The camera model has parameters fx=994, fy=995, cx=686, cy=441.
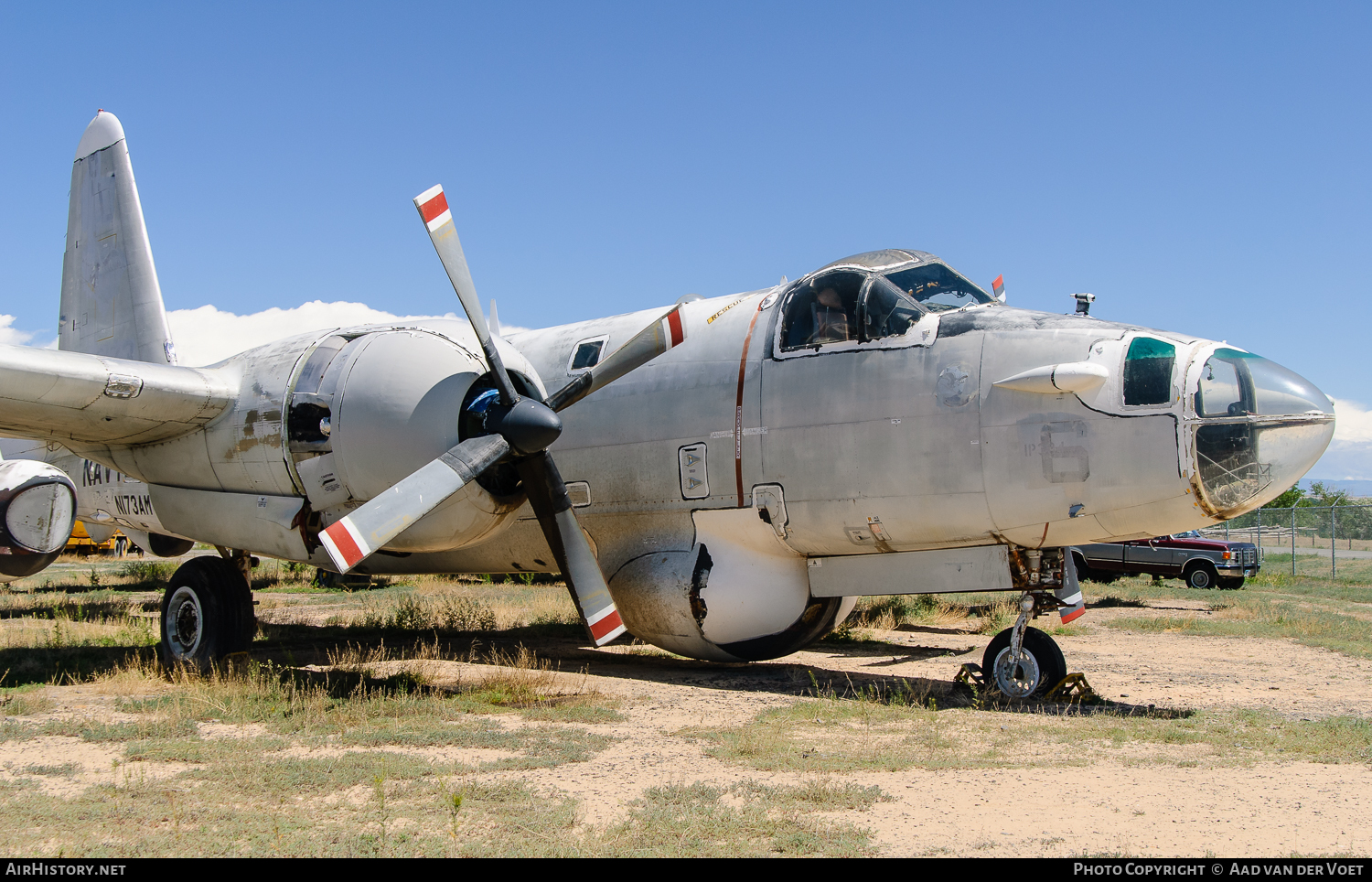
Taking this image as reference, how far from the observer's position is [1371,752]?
23.5 ft

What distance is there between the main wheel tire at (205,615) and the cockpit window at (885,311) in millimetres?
7400

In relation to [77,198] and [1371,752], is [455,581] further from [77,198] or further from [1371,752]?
[1371,752]

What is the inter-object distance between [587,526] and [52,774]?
5.69 meters

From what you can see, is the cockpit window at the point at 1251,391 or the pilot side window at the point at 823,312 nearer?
the cockpit window at the point at 1251,391

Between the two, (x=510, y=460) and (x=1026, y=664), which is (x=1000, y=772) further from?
(x=510, y=460)

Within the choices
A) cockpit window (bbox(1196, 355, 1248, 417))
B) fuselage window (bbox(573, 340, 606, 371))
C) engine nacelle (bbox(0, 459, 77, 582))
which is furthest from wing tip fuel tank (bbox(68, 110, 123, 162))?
cockpit window (bbox(1196, 355, 1248, 417))

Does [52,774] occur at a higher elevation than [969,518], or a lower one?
lower

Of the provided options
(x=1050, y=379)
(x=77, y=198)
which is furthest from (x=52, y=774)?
(x=77, y=198)

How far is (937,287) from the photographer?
32.5ft

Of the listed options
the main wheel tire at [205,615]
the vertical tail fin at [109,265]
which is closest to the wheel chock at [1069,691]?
the main wheel tire at [205,615]

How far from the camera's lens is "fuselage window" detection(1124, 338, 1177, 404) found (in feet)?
27.0

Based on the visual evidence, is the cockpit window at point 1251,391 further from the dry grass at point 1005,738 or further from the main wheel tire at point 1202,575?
the main wheel tire at point 1202,575

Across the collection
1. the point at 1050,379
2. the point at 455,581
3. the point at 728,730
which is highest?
the point at 1050,379

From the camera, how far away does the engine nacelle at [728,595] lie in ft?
33.1
